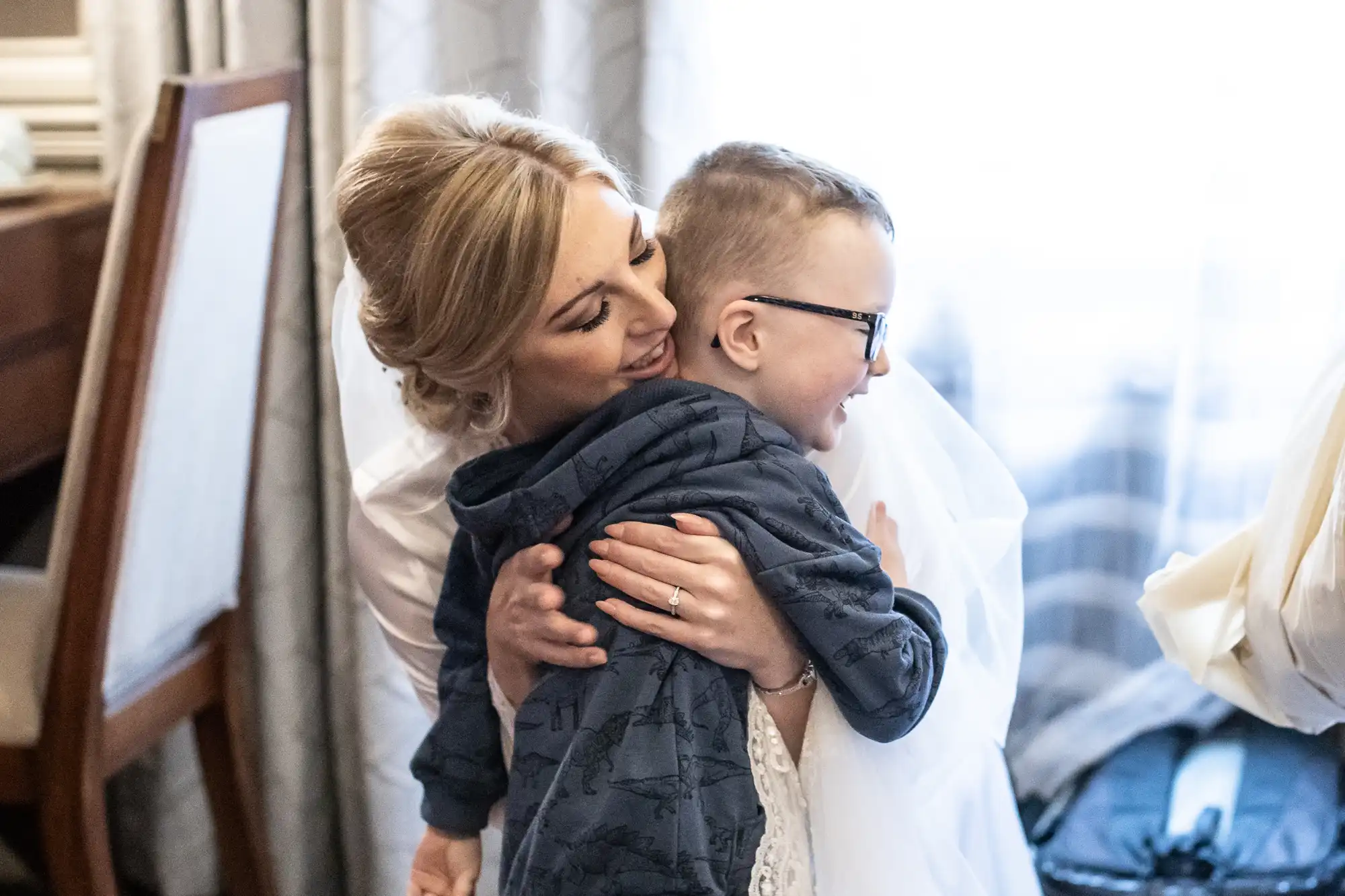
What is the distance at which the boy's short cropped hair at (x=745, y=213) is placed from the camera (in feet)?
3.21

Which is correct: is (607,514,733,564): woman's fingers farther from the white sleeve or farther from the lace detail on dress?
the white sleeve

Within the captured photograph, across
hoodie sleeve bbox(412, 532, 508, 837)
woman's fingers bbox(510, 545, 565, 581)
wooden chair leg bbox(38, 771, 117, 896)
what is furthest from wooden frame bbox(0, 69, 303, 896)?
woman's fingers bbox(510, 545, 565, 581)

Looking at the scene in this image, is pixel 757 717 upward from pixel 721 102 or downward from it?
downward

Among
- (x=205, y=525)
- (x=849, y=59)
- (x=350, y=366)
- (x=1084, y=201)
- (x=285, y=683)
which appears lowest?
(x=285, y=683)

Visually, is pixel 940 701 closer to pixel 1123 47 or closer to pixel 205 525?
pixel 1123 47

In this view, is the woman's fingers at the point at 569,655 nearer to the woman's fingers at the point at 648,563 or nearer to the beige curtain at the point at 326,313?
the woman's fingers at the point at 648,563

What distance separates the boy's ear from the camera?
98 centimetres

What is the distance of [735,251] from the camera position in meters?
0.99

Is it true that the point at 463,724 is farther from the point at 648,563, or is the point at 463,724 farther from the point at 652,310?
the point at 652,310

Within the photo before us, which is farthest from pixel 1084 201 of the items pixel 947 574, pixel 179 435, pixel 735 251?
pixel 179 435

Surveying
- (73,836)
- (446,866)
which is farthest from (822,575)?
(73,836)

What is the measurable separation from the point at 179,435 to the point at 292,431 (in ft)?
1.16

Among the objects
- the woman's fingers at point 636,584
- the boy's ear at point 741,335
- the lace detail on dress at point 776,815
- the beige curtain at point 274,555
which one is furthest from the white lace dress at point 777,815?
the beige curtain at point 274,555

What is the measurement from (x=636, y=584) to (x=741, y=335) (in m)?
0.22
